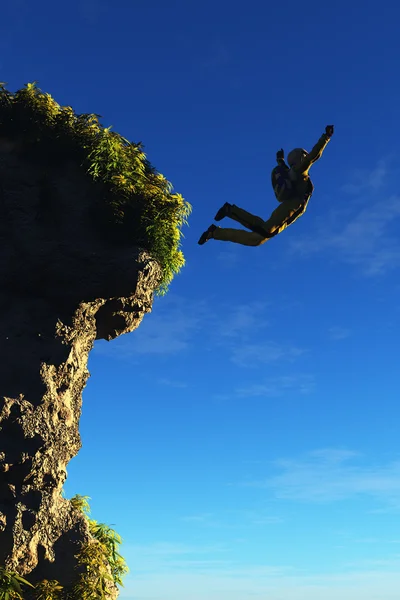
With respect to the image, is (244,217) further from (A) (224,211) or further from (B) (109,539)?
(B) (109,539)

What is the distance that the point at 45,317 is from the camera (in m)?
12.0

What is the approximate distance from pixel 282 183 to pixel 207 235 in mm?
1515

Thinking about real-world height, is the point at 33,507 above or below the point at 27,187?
below

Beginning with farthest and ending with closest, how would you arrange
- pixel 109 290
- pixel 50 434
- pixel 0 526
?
pixel 109 290, pixel 50 434, pixel 0 526

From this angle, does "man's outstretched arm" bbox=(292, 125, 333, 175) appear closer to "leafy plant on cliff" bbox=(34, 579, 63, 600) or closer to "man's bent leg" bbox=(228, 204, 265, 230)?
"man's bent leg" bbox=(228, 204, 265, 230)

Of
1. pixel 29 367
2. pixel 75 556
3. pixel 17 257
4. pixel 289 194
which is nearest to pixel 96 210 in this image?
pixel 17 257

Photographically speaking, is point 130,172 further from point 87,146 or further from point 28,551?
point 28,551

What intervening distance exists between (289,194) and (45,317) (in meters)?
5.35

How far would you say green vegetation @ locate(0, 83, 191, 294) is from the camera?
12422 mm

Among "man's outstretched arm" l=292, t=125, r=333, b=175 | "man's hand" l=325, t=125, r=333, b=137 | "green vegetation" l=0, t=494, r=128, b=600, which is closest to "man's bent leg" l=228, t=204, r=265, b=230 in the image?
"man's outstretched arm" l=292, t=125, r=333, b=175

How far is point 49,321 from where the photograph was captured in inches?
469

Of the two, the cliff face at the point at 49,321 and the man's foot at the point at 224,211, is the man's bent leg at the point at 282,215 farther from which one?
the cliff face at the point at 49,321

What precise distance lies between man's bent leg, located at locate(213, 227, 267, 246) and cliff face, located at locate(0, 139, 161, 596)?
2244 millimetres

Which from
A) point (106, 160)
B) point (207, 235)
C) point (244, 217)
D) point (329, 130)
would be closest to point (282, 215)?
point (244, 217)
